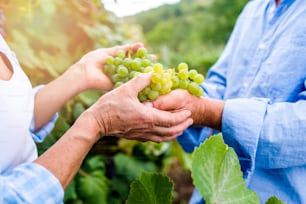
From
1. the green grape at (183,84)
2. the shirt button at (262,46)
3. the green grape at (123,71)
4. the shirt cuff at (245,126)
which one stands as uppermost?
the green grape at (123,71)

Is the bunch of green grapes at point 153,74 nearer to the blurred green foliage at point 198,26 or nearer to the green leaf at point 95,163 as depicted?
the green leaf at point 95,163

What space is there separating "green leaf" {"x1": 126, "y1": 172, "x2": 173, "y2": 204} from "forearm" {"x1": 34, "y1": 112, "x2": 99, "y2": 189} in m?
0.14

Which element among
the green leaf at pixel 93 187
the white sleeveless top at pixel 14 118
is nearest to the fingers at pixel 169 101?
the white sleeveless top at pixel 14 118

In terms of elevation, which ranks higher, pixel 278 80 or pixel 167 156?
pixel 278 80

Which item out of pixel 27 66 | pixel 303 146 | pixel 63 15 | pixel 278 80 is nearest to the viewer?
pixel 303 146

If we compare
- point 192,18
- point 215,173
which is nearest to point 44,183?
point 215,173

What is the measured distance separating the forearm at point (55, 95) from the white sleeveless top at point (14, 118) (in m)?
0.23

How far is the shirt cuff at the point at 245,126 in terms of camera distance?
3.89 feet

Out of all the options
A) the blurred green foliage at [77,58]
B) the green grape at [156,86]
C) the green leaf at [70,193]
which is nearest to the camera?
the green grape at [156,86]

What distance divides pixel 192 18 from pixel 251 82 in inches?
1117

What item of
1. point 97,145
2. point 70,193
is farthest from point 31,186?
point 97,145

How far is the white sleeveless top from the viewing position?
961mm

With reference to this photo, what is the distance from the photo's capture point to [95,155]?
2404 mm

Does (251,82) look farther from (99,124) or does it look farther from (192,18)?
(192,18)
